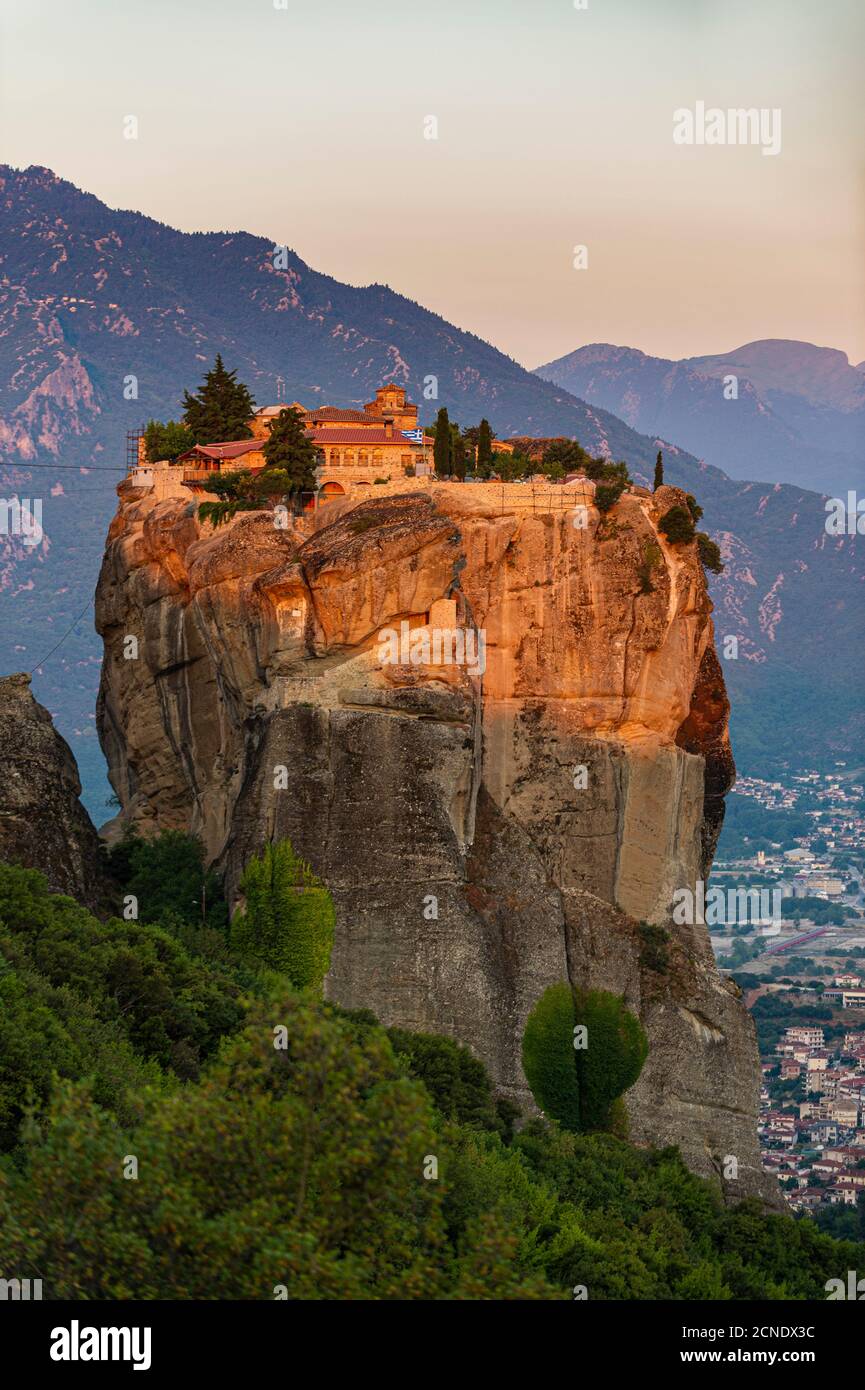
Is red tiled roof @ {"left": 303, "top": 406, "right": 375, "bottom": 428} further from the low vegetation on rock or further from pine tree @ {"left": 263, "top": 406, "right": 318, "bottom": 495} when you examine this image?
the low vegetation on rock

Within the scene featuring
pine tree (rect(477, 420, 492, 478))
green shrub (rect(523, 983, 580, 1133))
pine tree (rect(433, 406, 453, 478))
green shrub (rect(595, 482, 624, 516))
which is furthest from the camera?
pine tree (rect(477, 420, 492, 478))

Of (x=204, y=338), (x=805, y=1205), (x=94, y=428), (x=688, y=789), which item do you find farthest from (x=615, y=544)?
(x=204, y=338)

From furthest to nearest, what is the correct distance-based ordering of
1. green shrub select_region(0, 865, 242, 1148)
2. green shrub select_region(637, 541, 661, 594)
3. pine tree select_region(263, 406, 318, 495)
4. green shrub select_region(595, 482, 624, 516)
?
pine tree select_region(263, 406, 318, 495) < green shrub select_region(595, 482, 624, 516) < green shrub select_region(637, 541, 661, 594) < green shrub select_region(0, 865, 242, 1148)

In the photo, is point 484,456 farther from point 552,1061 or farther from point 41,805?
point 552,1061

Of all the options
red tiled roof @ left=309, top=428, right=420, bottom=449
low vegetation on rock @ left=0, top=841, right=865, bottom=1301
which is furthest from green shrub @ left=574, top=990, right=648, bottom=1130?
red tiled roof @ left=309, top=428, right=420, bottom=449

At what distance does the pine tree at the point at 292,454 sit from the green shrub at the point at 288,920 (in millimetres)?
14599

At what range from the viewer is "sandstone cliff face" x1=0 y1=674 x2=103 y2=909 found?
6869cm

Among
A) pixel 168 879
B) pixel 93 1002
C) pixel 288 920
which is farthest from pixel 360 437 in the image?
pixel 93 1002

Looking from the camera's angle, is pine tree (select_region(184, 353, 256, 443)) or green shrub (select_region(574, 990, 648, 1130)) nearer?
green shrub (select_region(574, 990, 648, 1130))

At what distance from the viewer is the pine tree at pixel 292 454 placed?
76.2 m

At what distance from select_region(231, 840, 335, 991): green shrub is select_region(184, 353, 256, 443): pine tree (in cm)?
2411

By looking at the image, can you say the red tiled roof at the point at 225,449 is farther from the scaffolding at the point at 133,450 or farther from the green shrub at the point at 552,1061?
the green shrub at the point at 552,1061

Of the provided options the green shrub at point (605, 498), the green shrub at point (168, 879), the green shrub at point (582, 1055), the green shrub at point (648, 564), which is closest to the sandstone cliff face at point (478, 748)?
the green shrub at point (648, 564)
